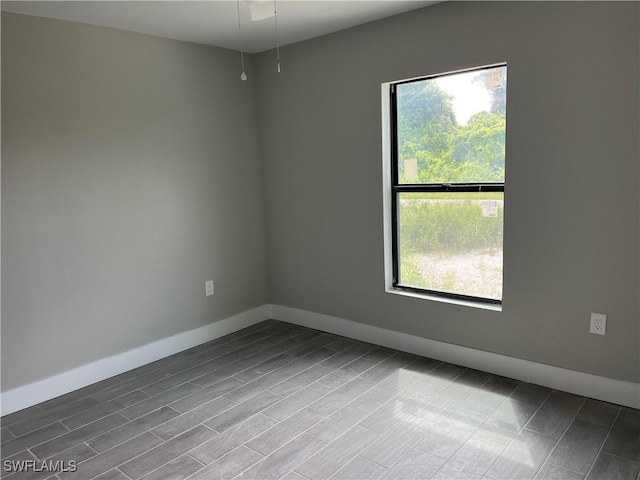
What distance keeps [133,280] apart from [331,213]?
5.02 ft

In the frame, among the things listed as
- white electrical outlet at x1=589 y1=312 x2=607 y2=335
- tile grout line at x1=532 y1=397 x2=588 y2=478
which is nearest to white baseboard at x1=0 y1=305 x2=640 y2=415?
tile grout line at x1=532 y1=397 x2=588 y2=478

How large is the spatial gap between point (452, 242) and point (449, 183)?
39cm

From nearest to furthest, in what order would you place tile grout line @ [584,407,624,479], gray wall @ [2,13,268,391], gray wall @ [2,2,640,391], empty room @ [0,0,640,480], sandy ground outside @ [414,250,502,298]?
tile grout line @ [584,407,624,479] < empty room @ [0,0,640,480] < gray wall @ [2,2,640,391] < gray wall @ [2,13,268,391] < sandy ground outside @ [414,250,502,298]

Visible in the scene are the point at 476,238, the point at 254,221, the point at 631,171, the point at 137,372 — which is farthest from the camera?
the point at 254,221

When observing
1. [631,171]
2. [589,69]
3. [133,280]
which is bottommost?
[133,280]

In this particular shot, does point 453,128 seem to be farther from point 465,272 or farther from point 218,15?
point 218,15

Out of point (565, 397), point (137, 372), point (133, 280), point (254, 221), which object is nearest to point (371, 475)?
point (565, 397)

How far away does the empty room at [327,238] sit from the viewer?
7.86ft

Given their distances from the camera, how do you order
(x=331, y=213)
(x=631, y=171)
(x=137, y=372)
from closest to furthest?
1. (x=631, y=171)
2. (x=137, y=372)
3. (x=331, y=213)

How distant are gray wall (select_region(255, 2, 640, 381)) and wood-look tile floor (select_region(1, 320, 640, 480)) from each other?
359 millimetres

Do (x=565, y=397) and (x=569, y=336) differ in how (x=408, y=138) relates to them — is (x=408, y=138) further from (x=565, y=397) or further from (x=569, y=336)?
(x=565, y=397)

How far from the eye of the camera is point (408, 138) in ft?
10.8

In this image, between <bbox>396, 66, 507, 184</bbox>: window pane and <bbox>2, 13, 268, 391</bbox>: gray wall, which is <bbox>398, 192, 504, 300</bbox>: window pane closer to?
<bbox>396, 66, 507, 184</bbox>: window pane

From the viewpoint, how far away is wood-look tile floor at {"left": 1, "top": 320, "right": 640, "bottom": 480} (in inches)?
85.1
